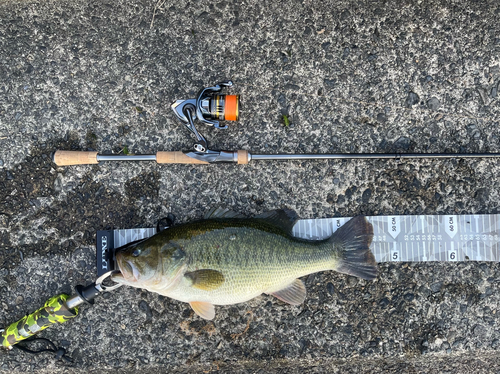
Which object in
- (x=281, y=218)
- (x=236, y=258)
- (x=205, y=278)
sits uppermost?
(x=281, y=218)

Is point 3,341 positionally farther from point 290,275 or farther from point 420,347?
point 420,347

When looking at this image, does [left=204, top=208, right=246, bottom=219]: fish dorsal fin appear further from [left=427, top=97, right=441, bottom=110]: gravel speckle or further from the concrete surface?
[left=427, top=97, right=441, bottom=110]: gravel speckle

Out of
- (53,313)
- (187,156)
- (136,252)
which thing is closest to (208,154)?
(187,156)

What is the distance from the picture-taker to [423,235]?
3141mm

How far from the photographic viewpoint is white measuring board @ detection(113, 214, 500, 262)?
3.12 meters

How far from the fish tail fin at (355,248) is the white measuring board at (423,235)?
0.63 feet

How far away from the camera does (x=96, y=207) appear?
3.19 metres

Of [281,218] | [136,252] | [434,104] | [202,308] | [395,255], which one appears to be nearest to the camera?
[136,252]

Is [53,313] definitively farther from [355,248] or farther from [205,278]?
[355,248]

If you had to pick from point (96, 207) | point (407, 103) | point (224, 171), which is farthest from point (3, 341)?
point (407, 103)

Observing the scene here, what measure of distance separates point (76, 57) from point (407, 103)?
3107 millimetres

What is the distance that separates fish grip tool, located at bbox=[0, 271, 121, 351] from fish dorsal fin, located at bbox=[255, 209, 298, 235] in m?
1.36

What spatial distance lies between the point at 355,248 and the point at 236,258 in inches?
40.1

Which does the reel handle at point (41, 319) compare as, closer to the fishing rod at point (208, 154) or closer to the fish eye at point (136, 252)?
the fish eye at point (136, 252)
